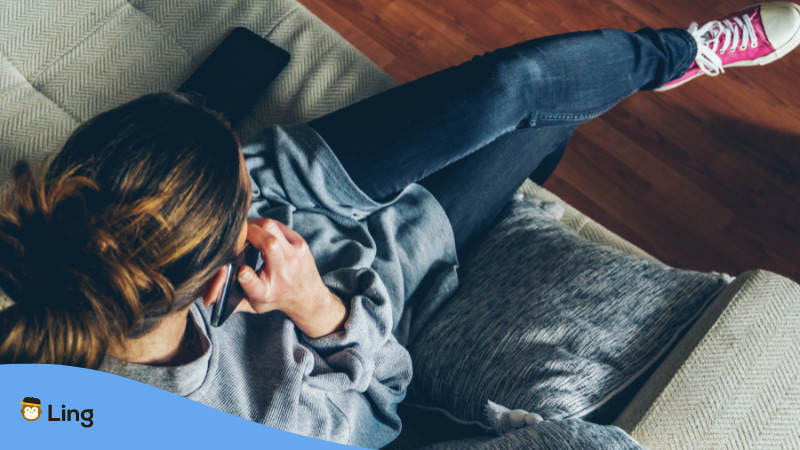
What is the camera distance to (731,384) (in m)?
0.62

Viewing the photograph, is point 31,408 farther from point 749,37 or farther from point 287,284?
point 749,37

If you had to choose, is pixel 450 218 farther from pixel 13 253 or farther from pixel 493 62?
pixel 13 253

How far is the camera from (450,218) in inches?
34.7

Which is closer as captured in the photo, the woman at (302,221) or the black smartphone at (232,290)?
the woman at (302,221)

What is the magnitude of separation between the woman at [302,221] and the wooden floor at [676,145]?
8.1 inches

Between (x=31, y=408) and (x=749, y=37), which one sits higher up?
(x=749, y=37)

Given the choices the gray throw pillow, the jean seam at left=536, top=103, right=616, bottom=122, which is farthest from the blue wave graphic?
the jean seam at left=536, top=103, right=616, bottom=122

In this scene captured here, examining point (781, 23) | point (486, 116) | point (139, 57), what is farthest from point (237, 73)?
point (781, 23)

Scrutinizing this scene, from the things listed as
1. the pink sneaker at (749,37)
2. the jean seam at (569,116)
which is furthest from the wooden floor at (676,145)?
the jean seam at (569,116)

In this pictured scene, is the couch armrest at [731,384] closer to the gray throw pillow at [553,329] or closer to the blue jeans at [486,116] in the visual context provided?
the gray throw pillow at [553,329]

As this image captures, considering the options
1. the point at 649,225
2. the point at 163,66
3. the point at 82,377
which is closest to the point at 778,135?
the point at 649,225

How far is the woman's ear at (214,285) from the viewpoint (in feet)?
1.69

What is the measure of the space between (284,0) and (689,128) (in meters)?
1.05

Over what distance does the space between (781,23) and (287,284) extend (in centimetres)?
128
